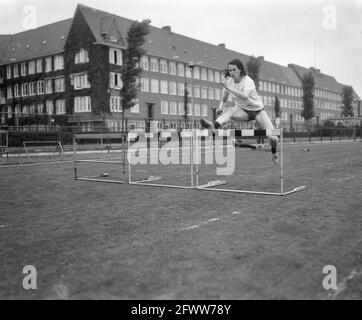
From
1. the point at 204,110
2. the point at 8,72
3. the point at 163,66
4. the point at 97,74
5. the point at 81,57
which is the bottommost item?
the point at 204,110

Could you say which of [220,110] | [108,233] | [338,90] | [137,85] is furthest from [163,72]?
[338,90]

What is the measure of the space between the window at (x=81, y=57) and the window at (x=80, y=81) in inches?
70.1

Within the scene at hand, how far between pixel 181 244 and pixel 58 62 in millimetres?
56376

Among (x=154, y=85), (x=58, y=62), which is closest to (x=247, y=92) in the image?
(x=58, y=62)

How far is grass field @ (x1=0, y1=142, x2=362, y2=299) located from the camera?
11.4 ft

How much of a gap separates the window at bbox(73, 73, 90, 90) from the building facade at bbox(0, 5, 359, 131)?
12 centimetres

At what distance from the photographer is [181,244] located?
187 inches

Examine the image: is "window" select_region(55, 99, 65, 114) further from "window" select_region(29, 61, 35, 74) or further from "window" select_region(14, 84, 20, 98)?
"window" select_region(14, 84, 20, 98)

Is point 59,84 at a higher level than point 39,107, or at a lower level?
higher

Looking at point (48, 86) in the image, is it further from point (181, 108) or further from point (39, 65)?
point (181, 108)

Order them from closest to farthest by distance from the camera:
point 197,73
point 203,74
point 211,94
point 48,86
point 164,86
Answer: point 48,86
point 164,86
point 197,73
point 203,74
point 211,94

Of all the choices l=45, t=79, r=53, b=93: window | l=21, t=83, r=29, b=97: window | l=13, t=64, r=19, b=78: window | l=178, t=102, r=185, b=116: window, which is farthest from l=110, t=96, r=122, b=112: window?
l=13, t=64, r=19, b=78: window
